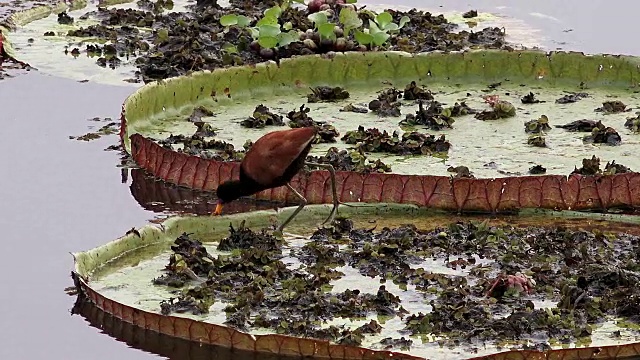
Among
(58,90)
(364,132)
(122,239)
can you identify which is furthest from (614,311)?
(58,90)

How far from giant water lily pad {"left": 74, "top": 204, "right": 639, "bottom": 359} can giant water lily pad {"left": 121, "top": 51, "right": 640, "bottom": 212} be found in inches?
5.9

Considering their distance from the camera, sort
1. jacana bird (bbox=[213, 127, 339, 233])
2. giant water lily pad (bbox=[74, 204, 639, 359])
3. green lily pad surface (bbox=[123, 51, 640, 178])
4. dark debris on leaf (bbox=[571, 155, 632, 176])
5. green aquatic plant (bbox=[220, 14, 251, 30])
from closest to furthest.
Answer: giant water lily pad (bbox=[74, 204, 639, 359]) → jacana bird (bbox=[213, 127, 339, 233]) → dark debris on leaf (bbox=[571, 155, 632, 176]) → green lily pad surface (bbox=[123, 51, 640, 178]) → green aquatic plant (bbox=[220, 14, 251, 30])

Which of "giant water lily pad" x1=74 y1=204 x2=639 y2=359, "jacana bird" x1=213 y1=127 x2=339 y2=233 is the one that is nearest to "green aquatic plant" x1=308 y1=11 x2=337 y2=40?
"giant water lily pad" x1=74 y1=204 x2=639 y2=359

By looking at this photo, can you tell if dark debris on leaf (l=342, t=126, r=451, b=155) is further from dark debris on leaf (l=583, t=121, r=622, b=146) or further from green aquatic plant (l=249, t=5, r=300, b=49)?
green aquatic plant (l=249, t=5, r=300, b=49)

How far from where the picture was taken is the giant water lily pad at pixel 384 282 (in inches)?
206

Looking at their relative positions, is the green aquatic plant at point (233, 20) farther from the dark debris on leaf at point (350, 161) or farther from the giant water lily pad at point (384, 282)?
the giant water lily pad at point (384, 282)

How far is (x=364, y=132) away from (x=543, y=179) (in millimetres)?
1180

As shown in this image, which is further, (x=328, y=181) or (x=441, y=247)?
(x=328, y=181)

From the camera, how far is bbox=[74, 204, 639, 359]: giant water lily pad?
5223 millimetres

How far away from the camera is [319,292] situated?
220 inches

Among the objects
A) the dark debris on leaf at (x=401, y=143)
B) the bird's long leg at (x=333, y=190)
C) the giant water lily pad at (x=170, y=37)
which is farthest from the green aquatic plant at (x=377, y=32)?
the bird's long leg at (x=333, y=190)

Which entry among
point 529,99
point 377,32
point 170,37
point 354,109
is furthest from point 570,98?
point 170,37

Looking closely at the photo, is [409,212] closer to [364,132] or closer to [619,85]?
[364,132]

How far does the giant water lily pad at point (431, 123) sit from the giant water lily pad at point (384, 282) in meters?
0.15
